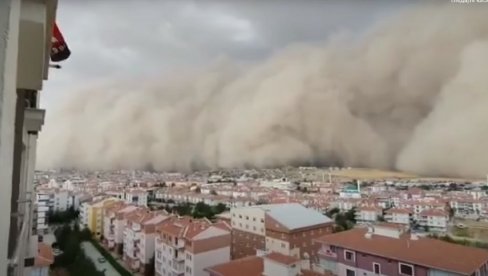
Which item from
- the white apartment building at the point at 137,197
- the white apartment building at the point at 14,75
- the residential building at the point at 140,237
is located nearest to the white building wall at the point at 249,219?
the residential building at the point at 140,237

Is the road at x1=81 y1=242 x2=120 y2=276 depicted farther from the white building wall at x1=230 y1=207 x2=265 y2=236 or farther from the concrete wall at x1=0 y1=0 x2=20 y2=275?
the concrete wall at x1=0 y1=0 x2=20 y2=275

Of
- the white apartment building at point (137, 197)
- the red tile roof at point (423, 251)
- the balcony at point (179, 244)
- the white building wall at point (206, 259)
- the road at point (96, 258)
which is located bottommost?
the road at point (96, 258)

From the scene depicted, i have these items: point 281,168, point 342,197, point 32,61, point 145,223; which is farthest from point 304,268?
point 32,61

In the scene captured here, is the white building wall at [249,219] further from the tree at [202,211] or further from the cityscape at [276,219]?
the tree at [202,211]

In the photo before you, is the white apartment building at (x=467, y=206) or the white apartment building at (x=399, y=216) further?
the white apartment building at (x=399, y=216)

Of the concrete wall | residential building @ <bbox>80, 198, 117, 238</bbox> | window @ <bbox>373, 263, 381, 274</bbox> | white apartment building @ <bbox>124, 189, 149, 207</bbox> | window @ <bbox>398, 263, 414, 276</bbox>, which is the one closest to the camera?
the concrete wall

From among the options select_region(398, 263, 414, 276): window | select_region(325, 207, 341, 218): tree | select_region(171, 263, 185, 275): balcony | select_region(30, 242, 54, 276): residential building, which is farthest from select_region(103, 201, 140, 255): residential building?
select_region(398, 263, 414, 276): window

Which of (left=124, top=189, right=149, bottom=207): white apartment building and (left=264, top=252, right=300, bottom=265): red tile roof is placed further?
(left=124, top=189, right=149, bottom=207): white apartment building
